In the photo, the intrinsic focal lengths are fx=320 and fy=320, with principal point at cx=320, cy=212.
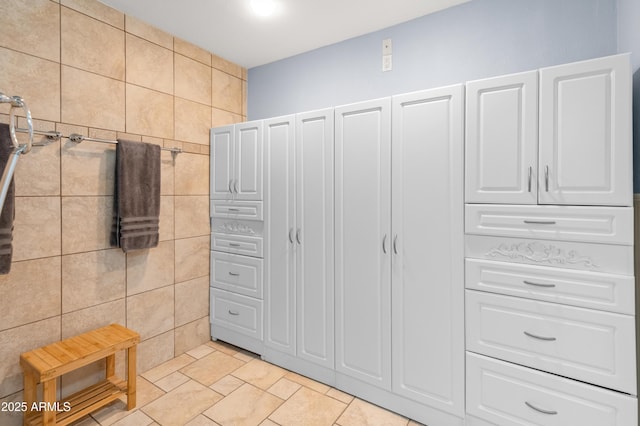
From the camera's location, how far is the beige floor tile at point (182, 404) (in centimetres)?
185

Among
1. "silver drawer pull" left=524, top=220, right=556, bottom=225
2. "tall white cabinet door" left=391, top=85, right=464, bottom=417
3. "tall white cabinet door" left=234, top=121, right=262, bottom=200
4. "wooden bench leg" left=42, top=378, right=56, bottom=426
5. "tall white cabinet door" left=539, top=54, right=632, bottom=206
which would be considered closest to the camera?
"tall white cabinet door" left=539, top=54, right=632, bottom=206

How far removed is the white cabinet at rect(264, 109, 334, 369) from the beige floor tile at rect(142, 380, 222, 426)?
1.73ft

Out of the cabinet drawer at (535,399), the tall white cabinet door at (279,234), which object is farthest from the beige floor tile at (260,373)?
the cabinet drawer at (535,399)

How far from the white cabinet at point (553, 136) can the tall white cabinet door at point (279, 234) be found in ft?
3.85

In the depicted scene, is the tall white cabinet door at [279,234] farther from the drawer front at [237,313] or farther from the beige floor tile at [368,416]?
the beige floor tile at [368,416]

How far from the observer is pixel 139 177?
7.12ft

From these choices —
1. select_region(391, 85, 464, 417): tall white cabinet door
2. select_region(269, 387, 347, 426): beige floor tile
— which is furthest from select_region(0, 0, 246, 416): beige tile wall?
select_region(391, 85, 464, 417): tall white cabinet door

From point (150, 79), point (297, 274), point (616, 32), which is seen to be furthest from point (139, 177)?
point (616, 32)

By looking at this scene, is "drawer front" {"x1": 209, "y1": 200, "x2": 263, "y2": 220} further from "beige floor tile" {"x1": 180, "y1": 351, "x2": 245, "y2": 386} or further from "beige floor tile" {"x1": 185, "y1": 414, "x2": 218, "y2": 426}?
"beige floor tile" {"x1": 185, "y1": 414, "x2": 218, "y2": 426}

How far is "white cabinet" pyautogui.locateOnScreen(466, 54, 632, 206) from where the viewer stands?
1333 mm

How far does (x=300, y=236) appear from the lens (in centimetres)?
223

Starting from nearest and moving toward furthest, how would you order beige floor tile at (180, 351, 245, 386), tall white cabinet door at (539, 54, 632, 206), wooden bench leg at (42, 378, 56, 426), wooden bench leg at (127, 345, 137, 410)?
tall white cabinet door at (539, 54, 632, 206)
wooden bench leg at (42, 378, 56, 426)
wooden bench leg at (127, 345, 137, 410)
beige floor tile at (180, 351, 245, 386)

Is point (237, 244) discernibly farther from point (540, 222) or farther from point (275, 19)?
point (540, 222)

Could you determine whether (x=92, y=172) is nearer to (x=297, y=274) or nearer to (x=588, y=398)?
(x=297, y=274)
